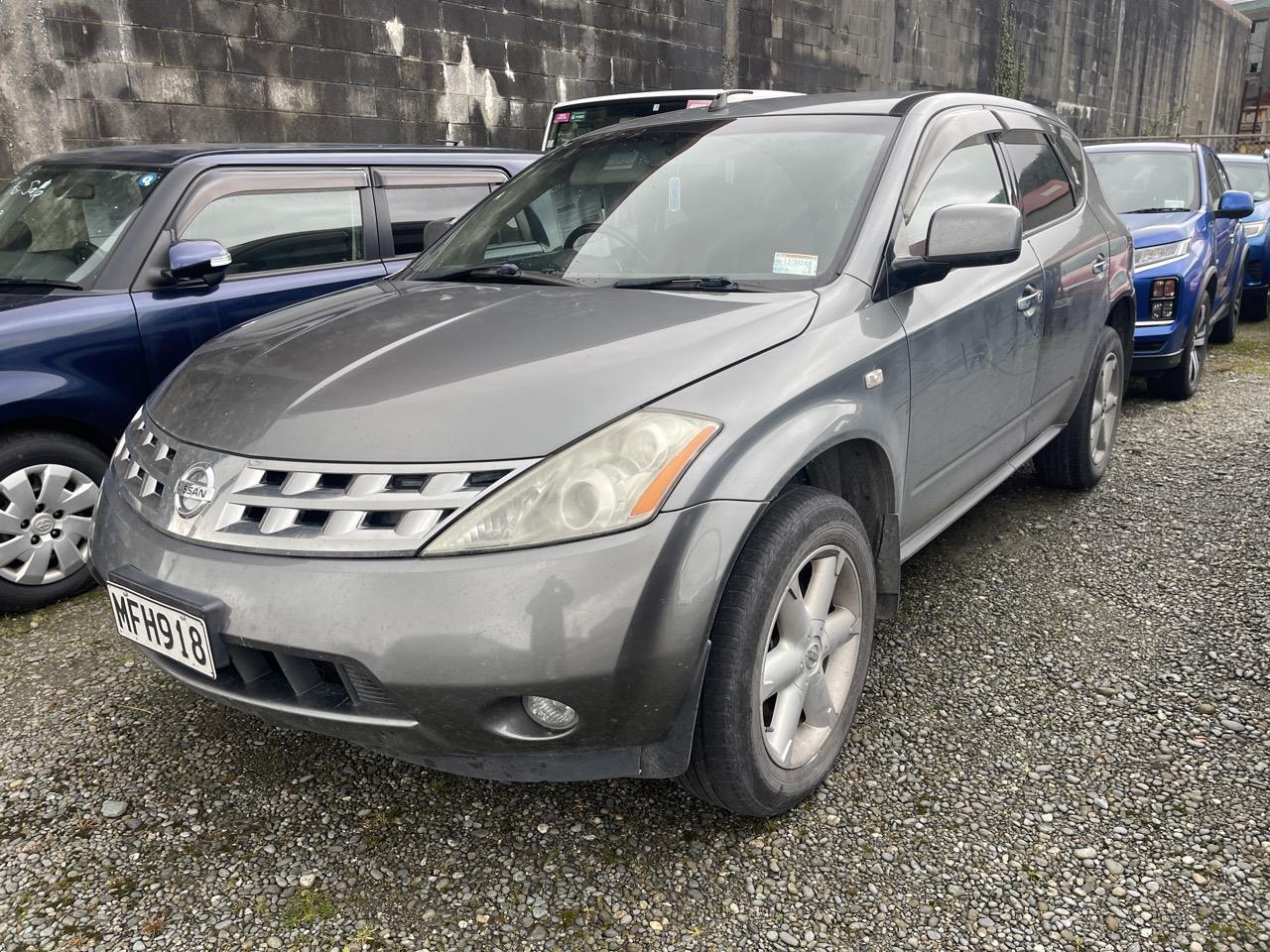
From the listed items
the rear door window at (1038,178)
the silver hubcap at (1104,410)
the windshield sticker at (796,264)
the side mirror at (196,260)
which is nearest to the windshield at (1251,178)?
the silver hubcap at (1104,410)

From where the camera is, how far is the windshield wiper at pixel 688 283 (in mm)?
2514

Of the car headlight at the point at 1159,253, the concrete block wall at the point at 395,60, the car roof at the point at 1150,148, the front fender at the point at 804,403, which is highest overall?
the concrete block wall at the point at 395,60

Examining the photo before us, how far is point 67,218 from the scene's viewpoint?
13.1 feet

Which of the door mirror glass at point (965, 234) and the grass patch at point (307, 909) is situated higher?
the door mirror glass at point (965, 234)

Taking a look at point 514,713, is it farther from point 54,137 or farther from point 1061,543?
point 54,137

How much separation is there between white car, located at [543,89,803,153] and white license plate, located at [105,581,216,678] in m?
7.02

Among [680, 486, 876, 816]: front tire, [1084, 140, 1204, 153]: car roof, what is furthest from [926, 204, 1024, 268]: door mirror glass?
[1084, 140, 1204, 153]: car roof

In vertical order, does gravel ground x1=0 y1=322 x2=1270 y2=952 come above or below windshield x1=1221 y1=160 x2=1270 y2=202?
below

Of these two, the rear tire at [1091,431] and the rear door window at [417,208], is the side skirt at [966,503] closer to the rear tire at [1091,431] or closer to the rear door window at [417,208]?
the rear tire at [1091,431]

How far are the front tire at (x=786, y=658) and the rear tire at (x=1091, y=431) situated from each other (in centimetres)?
215

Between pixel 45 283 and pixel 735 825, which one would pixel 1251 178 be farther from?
pixel 45 283

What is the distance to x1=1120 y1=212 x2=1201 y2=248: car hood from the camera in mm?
6109

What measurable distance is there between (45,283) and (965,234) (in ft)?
11.0

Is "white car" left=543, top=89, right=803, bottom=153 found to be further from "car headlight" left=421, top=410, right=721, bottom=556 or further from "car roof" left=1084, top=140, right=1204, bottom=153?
"car headlight" left=421, top=410, right=721, bottom=556
